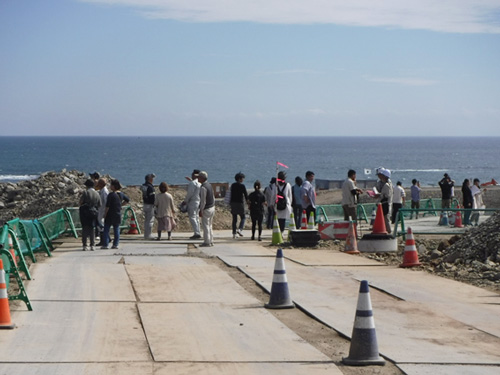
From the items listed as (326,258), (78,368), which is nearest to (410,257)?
(326,258)

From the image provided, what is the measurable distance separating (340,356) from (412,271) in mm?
6845

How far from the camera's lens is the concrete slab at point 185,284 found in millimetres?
12227

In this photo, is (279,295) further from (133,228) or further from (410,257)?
(133,228)

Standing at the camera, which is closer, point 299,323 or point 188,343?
point 188,343

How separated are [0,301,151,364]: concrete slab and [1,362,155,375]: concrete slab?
165 millimetres

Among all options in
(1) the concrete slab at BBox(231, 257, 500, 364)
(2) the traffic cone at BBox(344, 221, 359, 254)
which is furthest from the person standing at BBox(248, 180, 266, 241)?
(1) the concrete slab at BBox(231, 257, 500, 364)

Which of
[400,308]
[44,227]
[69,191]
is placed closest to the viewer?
[400,308]

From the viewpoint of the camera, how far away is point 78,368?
809cm

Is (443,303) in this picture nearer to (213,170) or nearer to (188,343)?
(188,343)

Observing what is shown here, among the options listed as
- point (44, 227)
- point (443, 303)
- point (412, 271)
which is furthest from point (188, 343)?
point (44, 227)

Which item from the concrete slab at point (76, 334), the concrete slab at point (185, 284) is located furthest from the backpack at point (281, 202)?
the concrete slab at point (76, 334)

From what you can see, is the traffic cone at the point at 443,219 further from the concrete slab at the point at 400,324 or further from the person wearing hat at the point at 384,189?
the concrete slab at the point at 400,324

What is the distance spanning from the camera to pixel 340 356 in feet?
28.7

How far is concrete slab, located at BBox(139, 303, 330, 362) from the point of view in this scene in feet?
28.6
